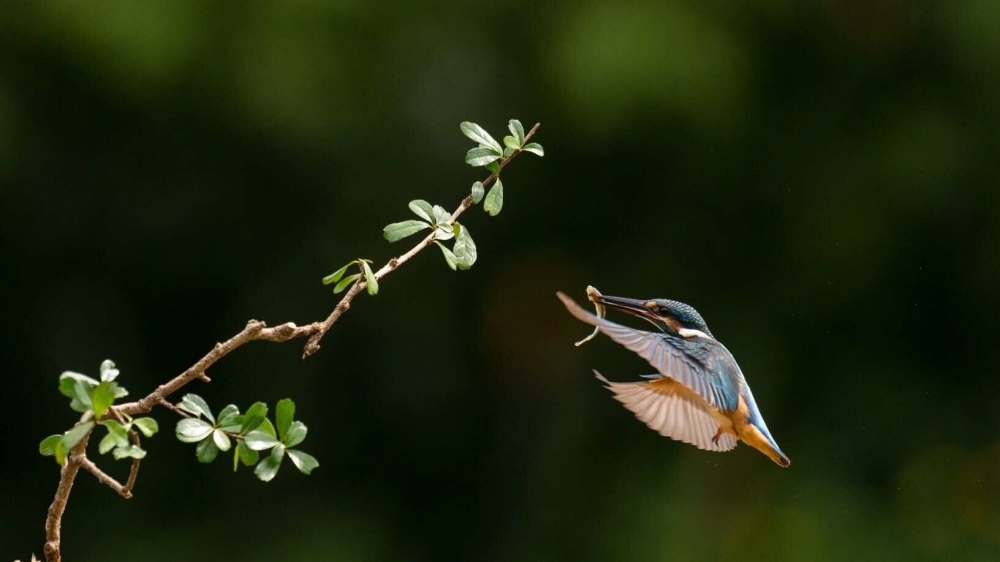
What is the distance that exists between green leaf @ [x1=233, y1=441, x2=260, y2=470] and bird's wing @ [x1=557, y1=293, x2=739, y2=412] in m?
0.38

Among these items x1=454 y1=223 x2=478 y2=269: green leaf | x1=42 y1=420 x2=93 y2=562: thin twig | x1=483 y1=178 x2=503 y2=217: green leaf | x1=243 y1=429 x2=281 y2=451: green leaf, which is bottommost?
x1=42 y1=420 x2=93 y2=562: thin twig

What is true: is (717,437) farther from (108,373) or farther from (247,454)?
(108,373)

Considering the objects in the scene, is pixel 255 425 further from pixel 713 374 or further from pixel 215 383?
pixel 215 383

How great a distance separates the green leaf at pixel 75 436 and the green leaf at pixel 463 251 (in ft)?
1.25

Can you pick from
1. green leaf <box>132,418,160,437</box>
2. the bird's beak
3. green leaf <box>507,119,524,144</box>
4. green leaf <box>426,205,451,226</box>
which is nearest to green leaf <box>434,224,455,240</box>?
green leaf <box>426,205,451,226</box>

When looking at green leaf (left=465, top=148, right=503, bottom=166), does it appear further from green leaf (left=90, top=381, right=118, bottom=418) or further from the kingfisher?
green leaf (left=90, top=381, right=118, bottom=418)

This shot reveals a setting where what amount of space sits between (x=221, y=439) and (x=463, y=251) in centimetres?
30

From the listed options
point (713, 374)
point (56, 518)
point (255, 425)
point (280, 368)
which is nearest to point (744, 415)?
point (713, 374)

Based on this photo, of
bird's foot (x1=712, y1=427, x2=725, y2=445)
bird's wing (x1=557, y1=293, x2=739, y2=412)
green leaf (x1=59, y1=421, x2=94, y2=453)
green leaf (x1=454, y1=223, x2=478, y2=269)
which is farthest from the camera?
bird's foot (x1=712, y1=427, x2=725, y2=445)

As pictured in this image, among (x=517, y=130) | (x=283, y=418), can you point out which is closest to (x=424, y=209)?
(x=517, y=130)

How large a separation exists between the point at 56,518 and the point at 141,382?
2.74 meters

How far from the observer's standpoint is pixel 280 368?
3576mm

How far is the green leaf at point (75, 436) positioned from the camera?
738 mm

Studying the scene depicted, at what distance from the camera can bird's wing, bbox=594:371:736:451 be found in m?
1.51
